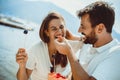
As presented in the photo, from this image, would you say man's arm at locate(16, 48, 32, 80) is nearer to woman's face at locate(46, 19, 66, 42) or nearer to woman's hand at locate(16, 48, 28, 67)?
woman's hand at locate(16, 48, 28, 67)

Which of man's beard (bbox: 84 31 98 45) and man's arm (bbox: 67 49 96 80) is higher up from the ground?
man's beard (bbox: 84 31 98 45)

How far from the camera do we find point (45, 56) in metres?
2.25

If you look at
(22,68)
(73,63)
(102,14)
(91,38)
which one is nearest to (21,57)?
(22,68)

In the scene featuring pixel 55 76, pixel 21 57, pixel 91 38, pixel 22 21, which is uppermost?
pixel 22 21

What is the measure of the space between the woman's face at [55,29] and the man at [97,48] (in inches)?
3.1

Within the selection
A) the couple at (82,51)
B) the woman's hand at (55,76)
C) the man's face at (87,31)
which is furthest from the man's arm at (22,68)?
the man's face at (87,31)

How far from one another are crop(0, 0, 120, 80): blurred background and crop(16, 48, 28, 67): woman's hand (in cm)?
3

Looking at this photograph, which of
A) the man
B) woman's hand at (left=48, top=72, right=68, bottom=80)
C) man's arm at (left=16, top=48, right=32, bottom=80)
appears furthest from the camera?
man's arm at (left=16, top=48, right=32, bottom=80)

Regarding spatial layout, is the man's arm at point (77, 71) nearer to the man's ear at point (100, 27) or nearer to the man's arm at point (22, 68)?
the man's ear at point (100, 27)

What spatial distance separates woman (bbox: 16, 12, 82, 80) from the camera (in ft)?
7.25

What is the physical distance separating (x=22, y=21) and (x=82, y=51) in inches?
20.5

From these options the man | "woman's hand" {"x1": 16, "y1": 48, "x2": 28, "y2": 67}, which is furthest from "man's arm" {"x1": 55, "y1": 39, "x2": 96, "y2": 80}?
"woman's hand" {"x1": 16, "y1": 48, "x2": 28, "y2": 67}

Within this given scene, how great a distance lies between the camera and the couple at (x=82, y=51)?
6.66 feet

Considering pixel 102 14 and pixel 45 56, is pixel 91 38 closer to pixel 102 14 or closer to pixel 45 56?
pixel 102 14
